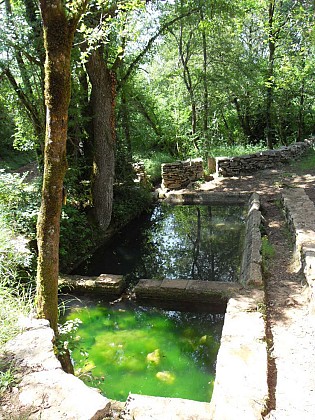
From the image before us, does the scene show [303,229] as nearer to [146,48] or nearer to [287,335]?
[287,335]

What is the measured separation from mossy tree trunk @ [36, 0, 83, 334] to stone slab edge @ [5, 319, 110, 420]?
41 cm

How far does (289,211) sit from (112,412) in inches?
190

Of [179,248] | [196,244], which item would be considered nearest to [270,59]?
[196,244]

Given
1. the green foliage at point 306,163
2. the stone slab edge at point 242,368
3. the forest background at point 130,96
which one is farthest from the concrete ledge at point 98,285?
the green foliage at point 306,163

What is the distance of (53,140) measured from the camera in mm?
2658

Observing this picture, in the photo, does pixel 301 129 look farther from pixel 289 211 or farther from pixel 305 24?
pixel 289 211

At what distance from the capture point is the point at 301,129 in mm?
15508

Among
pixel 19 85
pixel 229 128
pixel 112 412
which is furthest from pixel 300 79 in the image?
pixel 112 412

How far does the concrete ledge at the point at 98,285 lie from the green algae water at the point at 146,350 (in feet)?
0.92

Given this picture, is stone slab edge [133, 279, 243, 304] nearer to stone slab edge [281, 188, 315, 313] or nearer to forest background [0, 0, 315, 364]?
stone slab edge [281, 188, 315, 313]

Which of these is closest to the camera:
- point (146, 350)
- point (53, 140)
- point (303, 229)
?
point (53, 140)

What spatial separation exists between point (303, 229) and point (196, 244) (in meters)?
2.33

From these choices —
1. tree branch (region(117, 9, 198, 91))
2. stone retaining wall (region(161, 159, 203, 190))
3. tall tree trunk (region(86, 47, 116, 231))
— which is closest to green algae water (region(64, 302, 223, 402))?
tall tree trunk (region(86, 47, 116, 231))

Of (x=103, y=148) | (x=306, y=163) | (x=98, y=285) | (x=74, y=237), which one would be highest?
(x=103, y=148)
